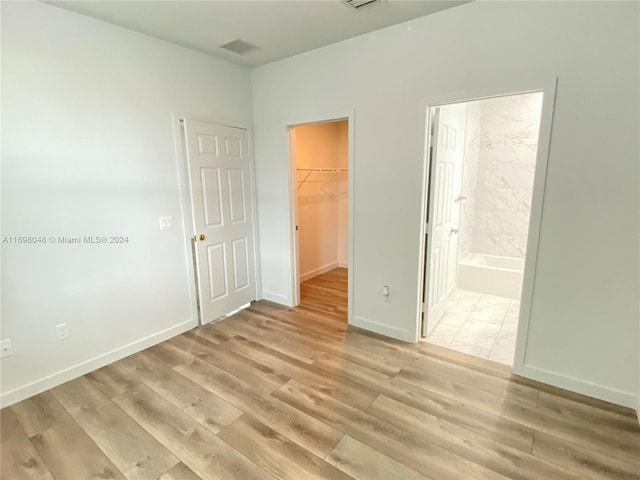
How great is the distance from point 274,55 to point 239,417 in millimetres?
3120

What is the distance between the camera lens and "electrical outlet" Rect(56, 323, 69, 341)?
7.82 feet

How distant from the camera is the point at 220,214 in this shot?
3.37 metres

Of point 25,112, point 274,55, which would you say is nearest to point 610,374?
point 274,55

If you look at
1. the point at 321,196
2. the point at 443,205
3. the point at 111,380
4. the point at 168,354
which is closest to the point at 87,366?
the point at 111,380

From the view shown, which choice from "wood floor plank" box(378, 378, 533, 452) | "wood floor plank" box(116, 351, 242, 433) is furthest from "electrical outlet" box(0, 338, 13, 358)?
"wood floor plank" box(378, 378, 533, 452)

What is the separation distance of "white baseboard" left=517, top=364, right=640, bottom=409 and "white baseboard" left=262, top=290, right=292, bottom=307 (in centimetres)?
237

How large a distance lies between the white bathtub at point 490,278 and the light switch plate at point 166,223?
3.44m

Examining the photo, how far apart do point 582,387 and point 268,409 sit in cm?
216

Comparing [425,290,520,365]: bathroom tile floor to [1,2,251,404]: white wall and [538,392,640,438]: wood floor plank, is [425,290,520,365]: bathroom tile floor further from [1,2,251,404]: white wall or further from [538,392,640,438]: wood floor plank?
[1,2,251,404]: white wall

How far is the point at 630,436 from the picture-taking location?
187 centimetres

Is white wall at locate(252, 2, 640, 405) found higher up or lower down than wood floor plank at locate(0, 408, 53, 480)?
higher up

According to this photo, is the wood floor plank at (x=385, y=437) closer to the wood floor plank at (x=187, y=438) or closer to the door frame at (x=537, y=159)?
the wood floor plank at (x=187, y=438)

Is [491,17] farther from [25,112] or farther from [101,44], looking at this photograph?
[25,112]

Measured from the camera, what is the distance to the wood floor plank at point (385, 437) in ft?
5.47
